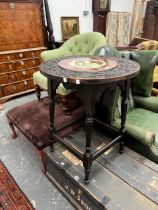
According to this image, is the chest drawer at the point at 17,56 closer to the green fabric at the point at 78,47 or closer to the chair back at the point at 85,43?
the green fabric at the point at 78,47

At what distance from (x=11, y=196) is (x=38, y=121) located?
2.24ft

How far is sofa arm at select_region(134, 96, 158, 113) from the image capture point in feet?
6.14

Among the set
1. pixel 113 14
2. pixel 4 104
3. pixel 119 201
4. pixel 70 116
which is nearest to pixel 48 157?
pixel 70 116

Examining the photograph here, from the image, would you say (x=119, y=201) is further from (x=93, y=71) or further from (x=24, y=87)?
(x=24, y=87)

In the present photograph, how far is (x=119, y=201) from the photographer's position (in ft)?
3.68

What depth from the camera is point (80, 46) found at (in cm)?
278

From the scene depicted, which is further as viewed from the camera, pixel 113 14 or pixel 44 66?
pixel 113 14

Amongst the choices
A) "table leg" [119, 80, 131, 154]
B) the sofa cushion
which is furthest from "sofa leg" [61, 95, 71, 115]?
the sofa cushion

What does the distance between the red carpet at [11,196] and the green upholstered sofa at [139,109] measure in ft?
3.08

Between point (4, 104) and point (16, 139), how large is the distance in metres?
1.10

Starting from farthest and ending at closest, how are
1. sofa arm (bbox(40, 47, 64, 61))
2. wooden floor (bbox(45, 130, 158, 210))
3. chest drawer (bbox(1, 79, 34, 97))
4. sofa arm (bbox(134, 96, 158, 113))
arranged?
chest drawer (bbox(1, 79, 34, 97))
sofa arm (bbox(40, 47, 64, 61))
sofa arm (bbox(134, 96, 158, 113))
wooden floor (bbox(45, 130, 158, 210))

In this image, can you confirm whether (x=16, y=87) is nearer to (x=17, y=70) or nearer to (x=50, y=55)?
(x=17, y=70)

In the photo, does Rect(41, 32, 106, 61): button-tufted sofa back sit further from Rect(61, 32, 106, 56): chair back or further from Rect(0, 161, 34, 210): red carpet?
Rect(0, 161, 34, 210): red carpet

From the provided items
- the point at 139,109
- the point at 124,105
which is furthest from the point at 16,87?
the point at 124,105
